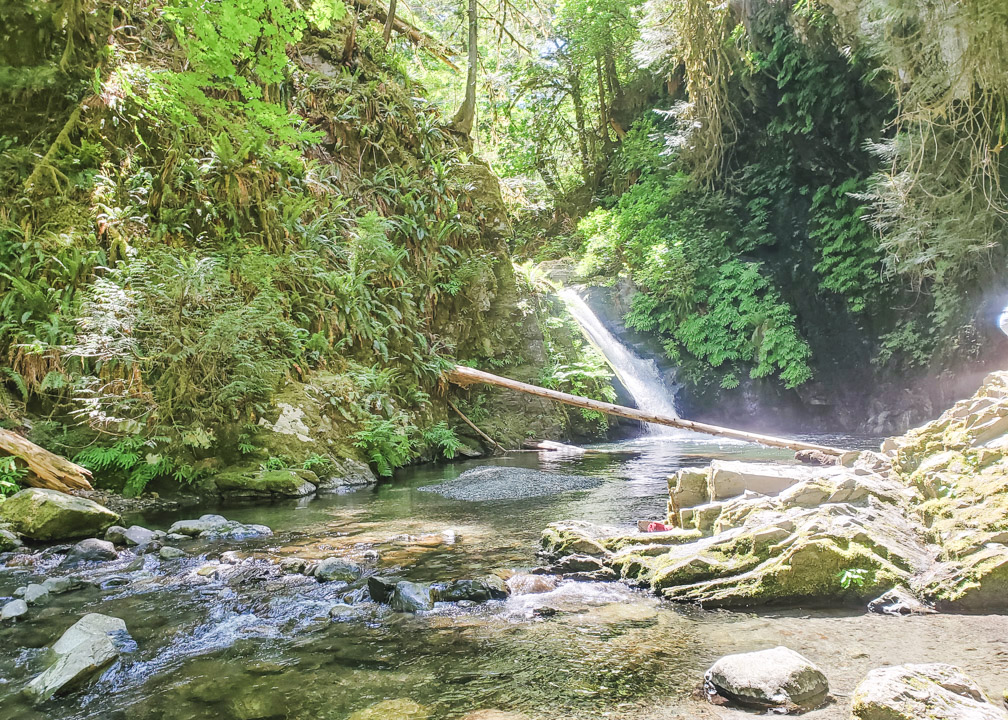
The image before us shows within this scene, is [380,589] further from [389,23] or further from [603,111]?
[603,111]

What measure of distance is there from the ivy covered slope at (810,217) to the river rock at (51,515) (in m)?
6.69

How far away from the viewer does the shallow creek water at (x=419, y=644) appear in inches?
79.4

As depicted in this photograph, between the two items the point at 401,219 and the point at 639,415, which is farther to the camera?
the point at 401,219

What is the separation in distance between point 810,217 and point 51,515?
14178mm

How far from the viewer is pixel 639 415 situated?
839cm

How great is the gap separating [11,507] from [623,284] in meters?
13.7

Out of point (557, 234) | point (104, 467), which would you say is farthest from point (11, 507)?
point (557, 234)

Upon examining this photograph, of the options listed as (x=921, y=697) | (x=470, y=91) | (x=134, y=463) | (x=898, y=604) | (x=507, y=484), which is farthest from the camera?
(x=470, y=91)

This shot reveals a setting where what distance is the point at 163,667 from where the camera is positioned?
7.67ft

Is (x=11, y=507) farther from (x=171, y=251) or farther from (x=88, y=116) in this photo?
(x=88, y=116)

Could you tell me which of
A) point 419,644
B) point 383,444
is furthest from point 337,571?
point 383,444

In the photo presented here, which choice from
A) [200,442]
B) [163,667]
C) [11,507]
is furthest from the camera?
[200,442]

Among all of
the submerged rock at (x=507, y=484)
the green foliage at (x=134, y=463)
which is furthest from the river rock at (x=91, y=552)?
the submerged rock at (x=507, y=484)

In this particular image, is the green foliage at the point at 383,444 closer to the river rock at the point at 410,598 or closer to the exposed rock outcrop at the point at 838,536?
the exposed rock outcrop at the point at 838,536
